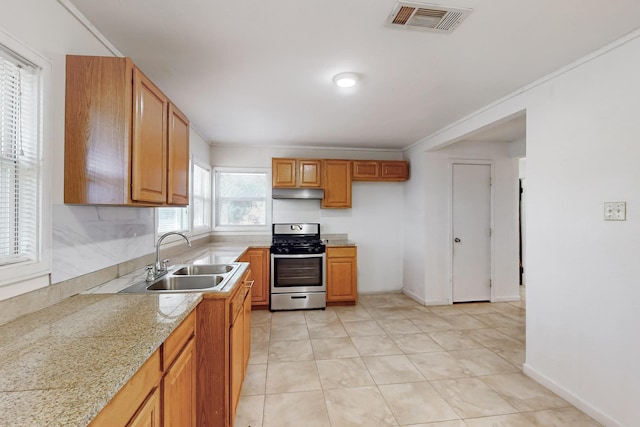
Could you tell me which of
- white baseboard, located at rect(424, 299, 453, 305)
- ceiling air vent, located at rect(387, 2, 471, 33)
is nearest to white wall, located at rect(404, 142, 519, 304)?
white baseboard, located at rect(424, 299, 453, 305)

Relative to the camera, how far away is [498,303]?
4305 mm

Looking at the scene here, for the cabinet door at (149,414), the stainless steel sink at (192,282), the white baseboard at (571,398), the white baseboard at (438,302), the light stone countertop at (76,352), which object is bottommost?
the white baseboard at (571,398)

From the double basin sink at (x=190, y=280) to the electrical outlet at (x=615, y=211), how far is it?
2.46 m

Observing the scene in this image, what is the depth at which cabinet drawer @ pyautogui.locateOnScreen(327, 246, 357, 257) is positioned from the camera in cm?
416

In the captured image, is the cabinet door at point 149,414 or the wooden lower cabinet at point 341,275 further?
the wooden lower cabinet at point 341,275

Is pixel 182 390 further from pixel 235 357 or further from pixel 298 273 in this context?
pixel 298 273

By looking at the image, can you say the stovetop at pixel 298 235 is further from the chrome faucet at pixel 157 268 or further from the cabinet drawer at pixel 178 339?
the cabinet drawer at pixel 178 339

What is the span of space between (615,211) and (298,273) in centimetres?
320

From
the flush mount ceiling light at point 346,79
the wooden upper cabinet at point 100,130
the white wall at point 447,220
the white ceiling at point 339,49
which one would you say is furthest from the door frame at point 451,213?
the wooden upper cabinet at point 100,130

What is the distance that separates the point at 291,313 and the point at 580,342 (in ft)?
9.66

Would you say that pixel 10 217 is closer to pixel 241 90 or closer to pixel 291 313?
pixel 241 90

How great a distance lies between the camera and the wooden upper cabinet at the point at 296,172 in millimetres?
4258

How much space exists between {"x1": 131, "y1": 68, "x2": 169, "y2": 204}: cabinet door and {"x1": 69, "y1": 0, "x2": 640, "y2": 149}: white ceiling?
0.42m

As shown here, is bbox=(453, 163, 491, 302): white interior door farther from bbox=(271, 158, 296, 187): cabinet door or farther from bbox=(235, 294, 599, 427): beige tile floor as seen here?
bbox=(271, 158, 296, 187): cabinet door
